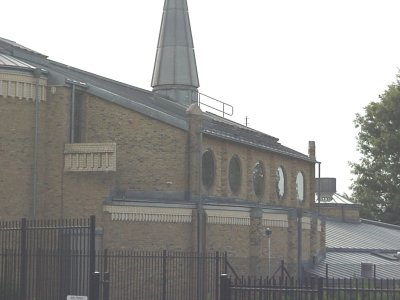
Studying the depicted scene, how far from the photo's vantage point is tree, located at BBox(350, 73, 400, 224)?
2817 inches

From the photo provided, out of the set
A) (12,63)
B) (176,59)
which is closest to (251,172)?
(176,59)

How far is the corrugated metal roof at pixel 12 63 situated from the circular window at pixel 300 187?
1895cm

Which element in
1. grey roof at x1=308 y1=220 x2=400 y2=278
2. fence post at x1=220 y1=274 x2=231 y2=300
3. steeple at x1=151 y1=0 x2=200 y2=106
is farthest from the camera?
steeple at x1=151 y1=0 x2=200 y2=106

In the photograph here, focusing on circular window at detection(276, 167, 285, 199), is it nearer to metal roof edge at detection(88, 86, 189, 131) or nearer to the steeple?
the steeple

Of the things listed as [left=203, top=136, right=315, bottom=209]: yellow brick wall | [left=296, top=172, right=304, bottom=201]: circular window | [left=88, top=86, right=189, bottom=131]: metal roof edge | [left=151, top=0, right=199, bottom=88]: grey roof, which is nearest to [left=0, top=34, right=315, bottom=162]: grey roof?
[left=88, top=86, right=189, bottom=131]: metal roof edge

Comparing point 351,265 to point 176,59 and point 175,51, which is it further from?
point 175,51

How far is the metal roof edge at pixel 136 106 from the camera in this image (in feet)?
124

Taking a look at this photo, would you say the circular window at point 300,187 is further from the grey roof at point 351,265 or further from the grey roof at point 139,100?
the grey roof at point 351,265

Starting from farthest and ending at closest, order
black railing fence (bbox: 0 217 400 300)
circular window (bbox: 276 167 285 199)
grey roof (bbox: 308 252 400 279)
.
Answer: circular window (bbox: 276 167 285 199) → grey roof (bbox: 308 252 400 279) → black railing fence (bbox: 0 217 400 300)

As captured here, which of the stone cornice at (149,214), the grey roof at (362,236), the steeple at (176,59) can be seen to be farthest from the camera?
the grey roof at (362,236)

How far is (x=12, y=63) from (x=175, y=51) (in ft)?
59.3

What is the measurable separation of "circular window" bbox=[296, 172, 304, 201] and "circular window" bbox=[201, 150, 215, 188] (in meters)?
11.1

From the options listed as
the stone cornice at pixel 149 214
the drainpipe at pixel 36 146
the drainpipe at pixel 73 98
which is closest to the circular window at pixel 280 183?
the stone cornice at pixel 149 214

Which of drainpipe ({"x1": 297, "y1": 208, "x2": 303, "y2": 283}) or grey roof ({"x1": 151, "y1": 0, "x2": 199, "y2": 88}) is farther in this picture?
grey roof ({"x1": 151, "y1": 0, "x2": 199, "y2": 88})
